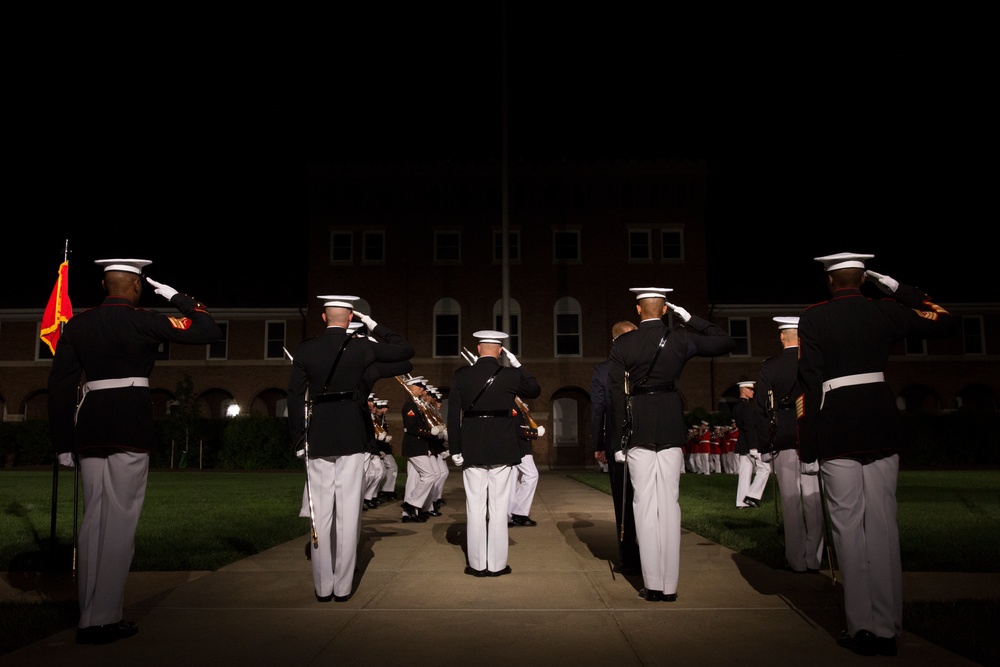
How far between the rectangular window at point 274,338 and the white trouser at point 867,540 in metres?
36.3

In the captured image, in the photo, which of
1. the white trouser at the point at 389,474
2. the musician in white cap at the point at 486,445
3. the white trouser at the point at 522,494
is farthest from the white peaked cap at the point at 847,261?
the white trouser at the point at 389,474

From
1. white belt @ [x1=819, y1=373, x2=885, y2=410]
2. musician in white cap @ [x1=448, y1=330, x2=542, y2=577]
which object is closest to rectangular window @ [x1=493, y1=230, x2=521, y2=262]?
musician in white cap @ [x1=448, y1=330, x2=542, y2=577]

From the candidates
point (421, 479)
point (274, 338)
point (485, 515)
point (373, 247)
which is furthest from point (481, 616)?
point (274, 338)

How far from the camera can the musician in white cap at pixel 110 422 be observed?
500cm

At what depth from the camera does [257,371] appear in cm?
3856

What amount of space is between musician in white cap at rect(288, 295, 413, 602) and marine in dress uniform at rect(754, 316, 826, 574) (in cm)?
377

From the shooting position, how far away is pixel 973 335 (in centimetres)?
3850

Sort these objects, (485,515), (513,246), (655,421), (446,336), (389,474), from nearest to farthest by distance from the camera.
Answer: (655,421), (485,515), (389,474), (446,336), (513,246)

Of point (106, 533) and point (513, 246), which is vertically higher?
point (513, 246)

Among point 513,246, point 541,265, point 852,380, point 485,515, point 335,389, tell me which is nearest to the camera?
point 852,380

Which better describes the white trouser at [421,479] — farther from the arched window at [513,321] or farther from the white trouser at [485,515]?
the arched window at [513,321]

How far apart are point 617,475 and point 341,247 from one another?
102ft

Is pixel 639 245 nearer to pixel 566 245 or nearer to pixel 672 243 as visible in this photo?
pixel 672 243

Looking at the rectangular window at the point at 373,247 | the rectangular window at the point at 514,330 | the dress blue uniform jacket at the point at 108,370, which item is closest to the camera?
the dress blue uniform jacket at the point at 108,370
